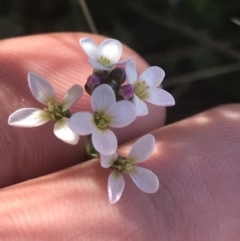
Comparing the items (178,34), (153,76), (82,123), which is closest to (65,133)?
(82,123)

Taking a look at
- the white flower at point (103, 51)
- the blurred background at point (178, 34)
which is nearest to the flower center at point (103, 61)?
the white flower at point (103, 51)

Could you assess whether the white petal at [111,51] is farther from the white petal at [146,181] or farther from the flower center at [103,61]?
the white petal at [146,181]

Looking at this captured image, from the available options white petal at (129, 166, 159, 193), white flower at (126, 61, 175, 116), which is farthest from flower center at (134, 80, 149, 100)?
white petal at (129, 166, 159, 193)

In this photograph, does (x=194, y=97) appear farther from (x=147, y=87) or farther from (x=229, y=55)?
(x=147, y=87)

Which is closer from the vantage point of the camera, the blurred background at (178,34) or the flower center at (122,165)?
the flower center at (122,165)

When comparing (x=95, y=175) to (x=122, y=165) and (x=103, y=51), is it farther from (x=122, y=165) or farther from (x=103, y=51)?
(x=103, y=51)

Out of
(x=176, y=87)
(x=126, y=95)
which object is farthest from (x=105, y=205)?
(x=176, y=87)

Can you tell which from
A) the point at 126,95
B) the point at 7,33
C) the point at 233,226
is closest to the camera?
the point at 126,95

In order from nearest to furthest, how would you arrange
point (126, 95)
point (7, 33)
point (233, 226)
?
point (126, 95) → point (233, 226) → point (7, 33)
